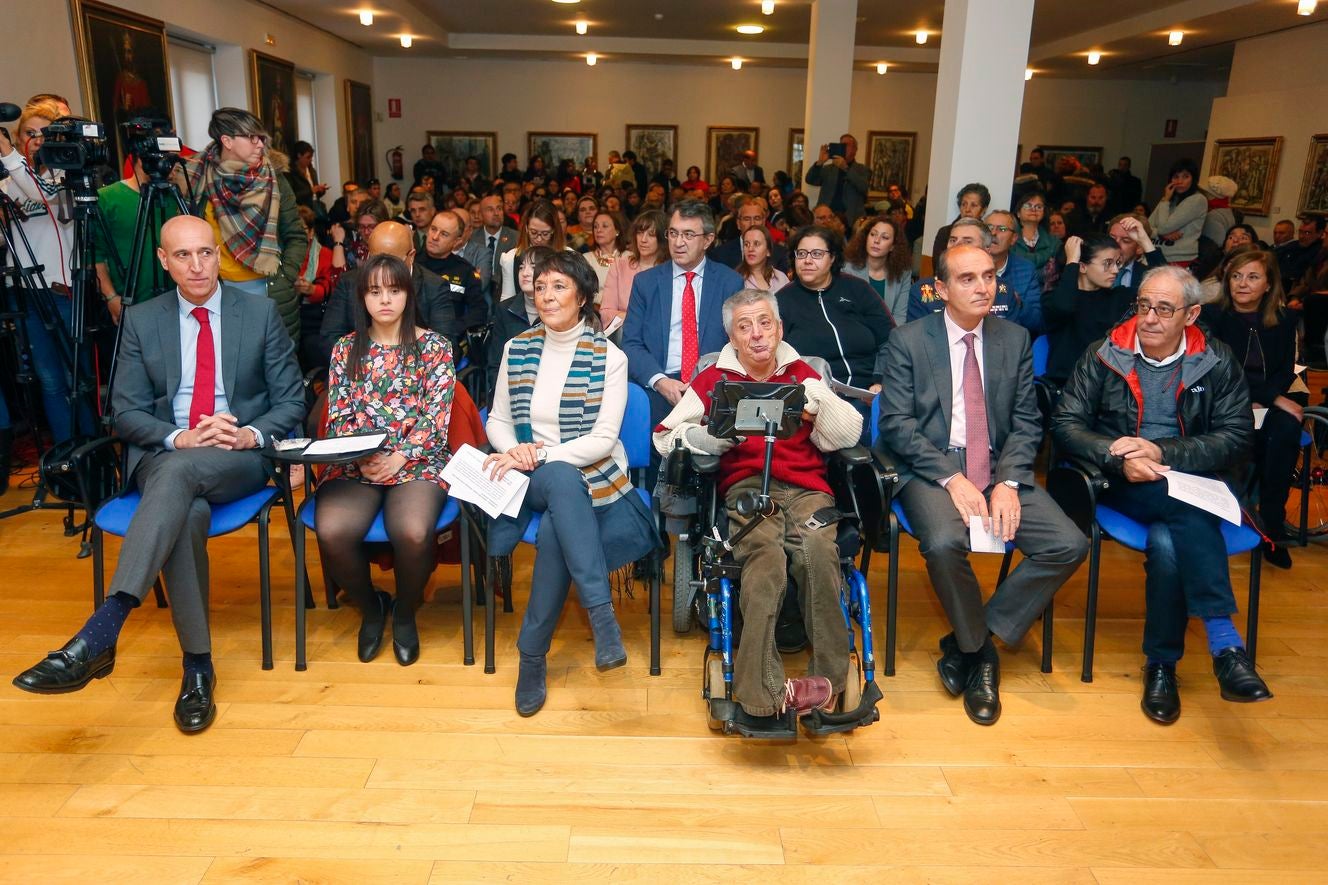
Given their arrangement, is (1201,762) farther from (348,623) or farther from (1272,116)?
(1272,116)

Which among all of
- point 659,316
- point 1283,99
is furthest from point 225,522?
point 1283,99

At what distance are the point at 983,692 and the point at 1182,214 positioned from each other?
5905 mm

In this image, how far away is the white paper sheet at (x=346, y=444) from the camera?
2714 mm

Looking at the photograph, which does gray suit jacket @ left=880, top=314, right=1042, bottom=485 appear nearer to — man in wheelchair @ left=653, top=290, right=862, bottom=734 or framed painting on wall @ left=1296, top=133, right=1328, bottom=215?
man in wheelchair @ left=653, top=290, right=862, bottom=734

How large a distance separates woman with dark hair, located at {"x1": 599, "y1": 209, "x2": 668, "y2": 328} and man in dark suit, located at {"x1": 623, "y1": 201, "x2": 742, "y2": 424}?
1.86 feet

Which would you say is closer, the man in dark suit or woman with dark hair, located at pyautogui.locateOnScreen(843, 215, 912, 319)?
the man in dark suit

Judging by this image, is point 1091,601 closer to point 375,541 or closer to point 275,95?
point 375,541

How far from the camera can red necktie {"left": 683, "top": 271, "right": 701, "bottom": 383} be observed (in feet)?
12.5

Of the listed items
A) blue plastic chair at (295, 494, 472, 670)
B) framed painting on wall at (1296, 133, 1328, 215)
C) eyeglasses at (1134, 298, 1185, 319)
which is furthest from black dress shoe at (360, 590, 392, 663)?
framed painting on wall at (1296, 133, 1328, 215)

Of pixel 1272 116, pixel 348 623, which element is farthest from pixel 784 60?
pixel 348 623

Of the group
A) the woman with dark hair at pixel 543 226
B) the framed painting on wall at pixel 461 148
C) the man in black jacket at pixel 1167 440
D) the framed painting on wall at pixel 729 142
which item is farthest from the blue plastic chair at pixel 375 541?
the framed painting on wall at pixel 729 142

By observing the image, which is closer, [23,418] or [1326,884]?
[1326,884]

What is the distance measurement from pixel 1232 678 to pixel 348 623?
2.77 metres

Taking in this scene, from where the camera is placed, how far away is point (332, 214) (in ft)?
29.3
